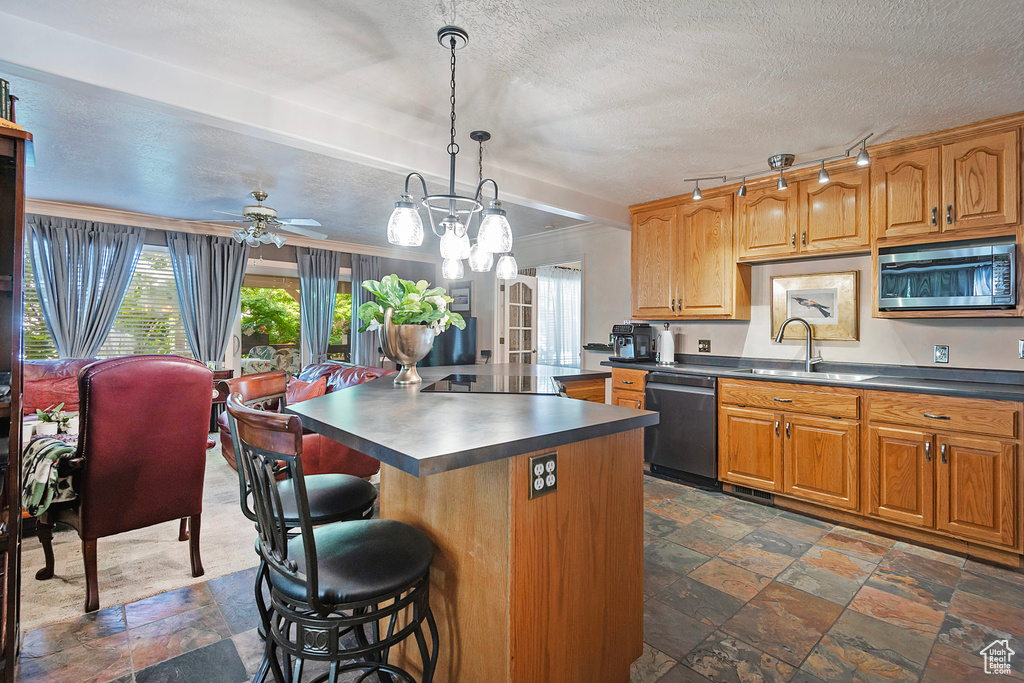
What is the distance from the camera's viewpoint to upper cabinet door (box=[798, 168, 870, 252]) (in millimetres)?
3156

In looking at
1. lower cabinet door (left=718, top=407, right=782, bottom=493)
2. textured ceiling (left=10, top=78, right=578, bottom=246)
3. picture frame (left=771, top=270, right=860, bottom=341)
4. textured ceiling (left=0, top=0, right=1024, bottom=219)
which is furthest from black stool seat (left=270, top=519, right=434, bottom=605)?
picture frame (left=771, top=270, right=860, bottom=341)

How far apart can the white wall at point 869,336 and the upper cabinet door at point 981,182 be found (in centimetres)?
64

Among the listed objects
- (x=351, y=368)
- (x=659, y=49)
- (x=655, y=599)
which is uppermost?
(x=659, y=49)

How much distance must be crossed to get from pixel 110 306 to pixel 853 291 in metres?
6.82

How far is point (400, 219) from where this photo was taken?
79.2 inches

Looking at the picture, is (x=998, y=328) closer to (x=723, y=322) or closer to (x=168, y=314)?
(x=723, y=322)

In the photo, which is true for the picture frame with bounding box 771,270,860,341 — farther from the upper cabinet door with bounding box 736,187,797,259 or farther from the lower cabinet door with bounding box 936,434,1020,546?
the lower cabinet door with bounding box 936,434,1020,546

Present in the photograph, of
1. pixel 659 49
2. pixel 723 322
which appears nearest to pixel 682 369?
pixel 723 322

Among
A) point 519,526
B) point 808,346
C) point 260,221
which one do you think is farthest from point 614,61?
point 260,221

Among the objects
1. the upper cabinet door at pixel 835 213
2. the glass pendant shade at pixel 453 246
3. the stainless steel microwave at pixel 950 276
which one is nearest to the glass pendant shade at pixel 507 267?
the glass pendant shade at pixel 453 246

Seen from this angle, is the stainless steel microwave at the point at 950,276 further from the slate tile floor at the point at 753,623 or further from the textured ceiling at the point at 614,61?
the slate tile floor at the point at 753,623

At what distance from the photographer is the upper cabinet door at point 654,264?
4180 millimetres

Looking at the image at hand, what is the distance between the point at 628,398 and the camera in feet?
13.5

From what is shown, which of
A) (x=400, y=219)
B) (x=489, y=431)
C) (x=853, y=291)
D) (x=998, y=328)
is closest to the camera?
(x=489, y=431)
